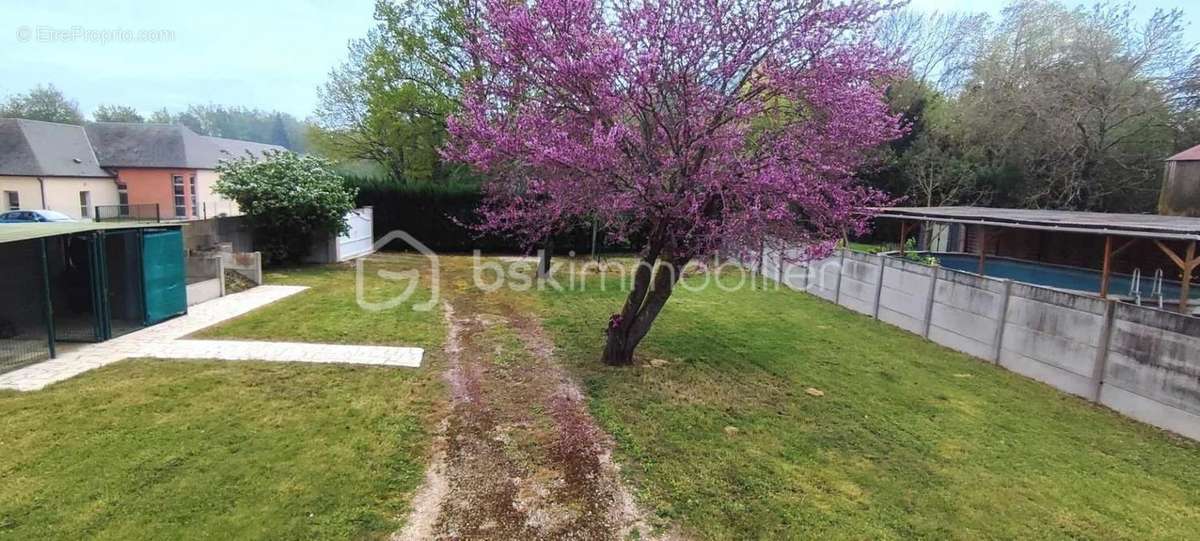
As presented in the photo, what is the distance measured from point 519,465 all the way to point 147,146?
36.0 m

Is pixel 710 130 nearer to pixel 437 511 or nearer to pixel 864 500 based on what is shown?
pixel 864 500

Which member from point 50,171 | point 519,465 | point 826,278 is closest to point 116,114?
point 50,171

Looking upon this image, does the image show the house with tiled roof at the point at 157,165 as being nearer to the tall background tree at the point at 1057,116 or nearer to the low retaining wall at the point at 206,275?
the low retaining wall at the point at 206,275

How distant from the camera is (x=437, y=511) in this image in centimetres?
357

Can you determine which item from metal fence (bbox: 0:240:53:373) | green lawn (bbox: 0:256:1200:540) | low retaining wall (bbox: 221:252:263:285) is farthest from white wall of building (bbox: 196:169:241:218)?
green lawn (bbox: 0:256:1200:540)

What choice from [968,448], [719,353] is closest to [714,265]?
[719,353]

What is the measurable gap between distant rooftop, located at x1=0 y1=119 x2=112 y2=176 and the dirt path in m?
29.9

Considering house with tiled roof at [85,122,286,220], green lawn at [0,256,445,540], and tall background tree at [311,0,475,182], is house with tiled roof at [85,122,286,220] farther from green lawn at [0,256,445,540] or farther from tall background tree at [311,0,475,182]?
green lawn at [0,256,445,540]

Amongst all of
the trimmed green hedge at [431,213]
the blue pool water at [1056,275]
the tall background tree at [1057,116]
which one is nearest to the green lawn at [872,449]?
the blue pool water at [1056,275]

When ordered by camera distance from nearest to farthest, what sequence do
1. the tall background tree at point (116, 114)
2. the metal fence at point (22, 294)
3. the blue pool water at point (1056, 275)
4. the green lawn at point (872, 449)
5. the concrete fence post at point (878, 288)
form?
the green lawn at point (872, 449) → the metal fence at point (22, 294) → the concrete fence post at point (878, 288) → the blue pool water at point (1056, 275) → the tall background tree at point (116, 114)

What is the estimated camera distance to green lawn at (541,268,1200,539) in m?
3.68

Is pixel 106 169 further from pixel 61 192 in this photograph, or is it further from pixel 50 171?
pixel 50 171

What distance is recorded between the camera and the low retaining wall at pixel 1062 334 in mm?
5547

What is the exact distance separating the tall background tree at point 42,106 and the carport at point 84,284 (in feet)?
153
